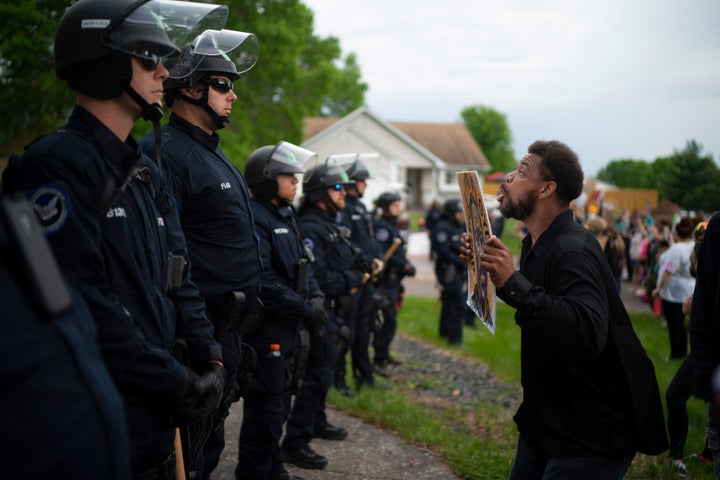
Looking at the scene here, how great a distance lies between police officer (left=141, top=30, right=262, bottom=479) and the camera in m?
3.66

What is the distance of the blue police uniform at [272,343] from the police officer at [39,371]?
357cm

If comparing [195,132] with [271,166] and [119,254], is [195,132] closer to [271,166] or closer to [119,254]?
[271,166]

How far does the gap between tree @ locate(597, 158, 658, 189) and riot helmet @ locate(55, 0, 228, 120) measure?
342 ft

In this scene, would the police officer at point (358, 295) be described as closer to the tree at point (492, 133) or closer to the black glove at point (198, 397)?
the black glove at point (198, 397)

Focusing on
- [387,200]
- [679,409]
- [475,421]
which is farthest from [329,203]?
[387,200]

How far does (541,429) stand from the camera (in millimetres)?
3057

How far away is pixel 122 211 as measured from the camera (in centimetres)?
238

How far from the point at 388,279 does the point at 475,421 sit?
153 inches

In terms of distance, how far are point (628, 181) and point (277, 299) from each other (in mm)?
114528

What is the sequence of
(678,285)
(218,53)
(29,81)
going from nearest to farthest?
(218,53) → (678,285) → (29,81)

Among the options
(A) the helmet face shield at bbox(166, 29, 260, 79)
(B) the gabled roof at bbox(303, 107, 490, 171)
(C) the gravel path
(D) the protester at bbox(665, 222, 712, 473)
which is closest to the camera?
(A) the helmet face shield at bbox(166, 29, 260, 79)

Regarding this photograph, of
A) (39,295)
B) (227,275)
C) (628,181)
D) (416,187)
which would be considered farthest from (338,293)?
(628,181)

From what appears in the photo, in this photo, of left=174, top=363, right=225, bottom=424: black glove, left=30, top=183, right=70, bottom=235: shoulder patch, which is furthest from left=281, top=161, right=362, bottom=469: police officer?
left=30, top=183, right=70, bottom=235: shoulder patch

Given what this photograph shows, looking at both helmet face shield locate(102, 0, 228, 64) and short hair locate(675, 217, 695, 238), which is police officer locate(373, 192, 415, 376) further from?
helmet face shield locate(102, 0, 228, 64)
